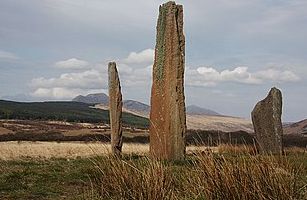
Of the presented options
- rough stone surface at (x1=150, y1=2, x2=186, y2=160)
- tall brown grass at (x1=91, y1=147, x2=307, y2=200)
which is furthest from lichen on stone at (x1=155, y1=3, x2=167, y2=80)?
tall brown grass at (x1=91, y1=147, x2=307, y2=200)

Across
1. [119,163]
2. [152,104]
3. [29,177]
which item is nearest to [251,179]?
[119,163]

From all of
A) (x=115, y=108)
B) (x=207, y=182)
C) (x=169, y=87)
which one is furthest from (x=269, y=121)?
(x=207, y=182)

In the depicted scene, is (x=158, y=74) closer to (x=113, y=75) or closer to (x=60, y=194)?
(x=113, y=75)

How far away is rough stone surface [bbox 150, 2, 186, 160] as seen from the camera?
1280 cm

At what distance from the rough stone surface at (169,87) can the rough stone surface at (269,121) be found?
6390 millimetres

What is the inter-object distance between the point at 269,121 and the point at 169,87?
7.22 m

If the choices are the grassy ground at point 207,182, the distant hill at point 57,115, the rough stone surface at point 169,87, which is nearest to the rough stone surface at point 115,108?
the rough stone surface at point 169,87

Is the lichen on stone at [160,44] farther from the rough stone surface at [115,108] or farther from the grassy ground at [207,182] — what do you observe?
the grassy ground at [207,182]

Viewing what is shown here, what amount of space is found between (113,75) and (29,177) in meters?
8.27

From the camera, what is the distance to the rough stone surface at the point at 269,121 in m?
18.4

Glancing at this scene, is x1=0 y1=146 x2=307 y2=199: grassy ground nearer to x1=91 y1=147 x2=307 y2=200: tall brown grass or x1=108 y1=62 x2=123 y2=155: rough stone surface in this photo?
x1=91 y1=147 x2=307 y2=200: tall brown grass

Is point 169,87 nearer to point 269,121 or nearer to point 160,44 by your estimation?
point 160,44

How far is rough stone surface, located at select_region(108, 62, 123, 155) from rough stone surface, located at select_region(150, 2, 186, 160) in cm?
292

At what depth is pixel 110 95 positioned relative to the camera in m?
16.8
